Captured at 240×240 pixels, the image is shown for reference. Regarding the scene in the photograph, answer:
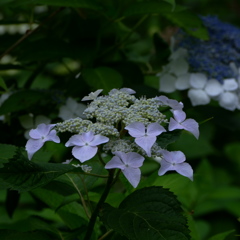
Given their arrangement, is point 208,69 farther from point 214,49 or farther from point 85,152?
point 85,152

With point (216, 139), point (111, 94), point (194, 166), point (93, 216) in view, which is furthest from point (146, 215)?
point (216, 139)

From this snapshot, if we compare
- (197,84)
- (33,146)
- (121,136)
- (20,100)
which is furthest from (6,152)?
(197,84)

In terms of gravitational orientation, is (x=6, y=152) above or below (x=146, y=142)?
below

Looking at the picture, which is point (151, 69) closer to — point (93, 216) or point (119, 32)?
point (119, 32)

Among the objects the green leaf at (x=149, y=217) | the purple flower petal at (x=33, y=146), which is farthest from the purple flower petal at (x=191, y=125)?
the purple flower petal at (x=33, y=146)

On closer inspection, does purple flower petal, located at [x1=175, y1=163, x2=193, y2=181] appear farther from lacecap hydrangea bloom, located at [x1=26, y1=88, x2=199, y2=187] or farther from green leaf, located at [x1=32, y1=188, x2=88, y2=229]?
green leaf, located at [x1=32, y1=188, x2=88, y2=229]

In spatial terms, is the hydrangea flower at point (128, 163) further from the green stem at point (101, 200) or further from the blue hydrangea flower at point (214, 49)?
the blue hydrangea flower at point (214, 49)

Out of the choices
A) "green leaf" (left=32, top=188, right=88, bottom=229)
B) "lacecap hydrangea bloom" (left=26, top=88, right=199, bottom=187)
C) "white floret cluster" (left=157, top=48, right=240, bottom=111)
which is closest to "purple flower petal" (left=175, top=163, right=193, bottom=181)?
"lacecap hydrangea bloom" (left=26, top=88, right=199, bottom=187)
